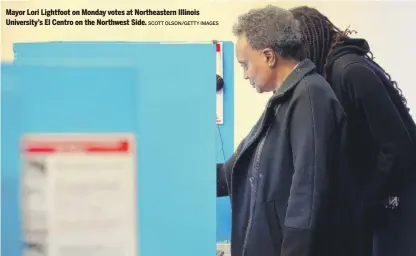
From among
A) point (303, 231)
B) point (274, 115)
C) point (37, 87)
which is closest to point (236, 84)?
point (274, 115)

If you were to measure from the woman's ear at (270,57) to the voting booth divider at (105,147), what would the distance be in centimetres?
38

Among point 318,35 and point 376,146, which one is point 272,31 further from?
point 376,146

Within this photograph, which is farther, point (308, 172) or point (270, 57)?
point (270, 57)

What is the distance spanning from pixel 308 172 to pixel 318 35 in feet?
1.58

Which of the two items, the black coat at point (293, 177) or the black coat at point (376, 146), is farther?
the black coat at point (376, 146)

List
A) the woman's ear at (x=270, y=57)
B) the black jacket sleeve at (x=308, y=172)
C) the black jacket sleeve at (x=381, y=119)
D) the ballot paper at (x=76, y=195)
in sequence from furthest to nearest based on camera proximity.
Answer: the black jacket sleeve at (x=381, y=119)
the woman's ear at (x=270, y=57)
the black jacket sleeve at (x=308, y=172)
the ballot paper at (x=76, y=195)

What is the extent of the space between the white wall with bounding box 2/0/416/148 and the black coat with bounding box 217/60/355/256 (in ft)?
0.76

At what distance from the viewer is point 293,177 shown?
3.72 feet

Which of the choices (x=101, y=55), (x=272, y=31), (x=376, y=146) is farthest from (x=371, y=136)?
(x=101, y=55)

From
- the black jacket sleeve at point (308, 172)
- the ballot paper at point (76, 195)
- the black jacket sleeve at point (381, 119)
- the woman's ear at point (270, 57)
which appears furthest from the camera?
the black jacket sleeve at point (381, 119)

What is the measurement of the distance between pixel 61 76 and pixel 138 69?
12 cm

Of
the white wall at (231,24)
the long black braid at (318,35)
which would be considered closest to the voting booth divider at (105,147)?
the white wall at (231,24)

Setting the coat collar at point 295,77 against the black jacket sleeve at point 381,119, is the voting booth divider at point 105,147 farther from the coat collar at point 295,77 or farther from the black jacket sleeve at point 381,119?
the black jacket sleeve at point 381,119

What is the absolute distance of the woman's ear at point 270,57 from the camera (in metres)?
1.22
